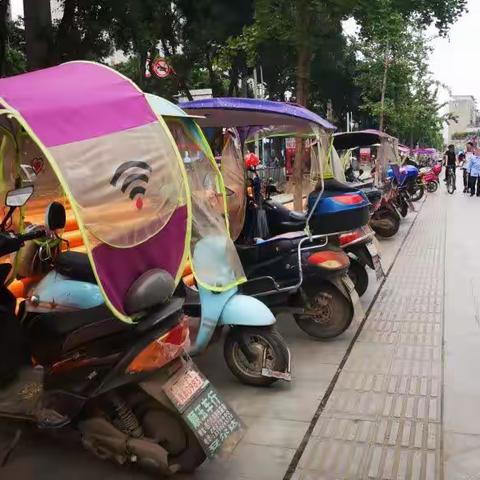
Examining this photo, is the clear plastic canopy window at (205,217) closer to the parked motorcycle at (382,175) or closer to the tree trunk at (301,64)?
the tree trunk at (301,64)

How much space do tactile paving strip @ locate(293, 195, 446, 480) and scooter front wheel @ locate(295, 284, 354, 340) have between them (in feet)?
0.82

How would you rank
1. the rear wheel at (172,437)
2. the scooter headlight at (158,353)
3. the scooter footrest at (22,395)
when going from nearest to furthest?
the scooter headlight at (158,353)
the rear wheel at (172,437)
the scooter footrest at (22,395)

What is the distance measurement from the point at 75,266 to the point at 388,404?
216 centimetres

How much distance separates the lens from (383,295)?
6656 millimetres

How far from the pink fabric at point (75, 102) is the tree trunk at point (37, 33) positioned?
1063 cm

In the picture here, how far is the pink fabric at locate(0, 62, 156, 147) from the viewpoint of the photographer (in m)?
2.41

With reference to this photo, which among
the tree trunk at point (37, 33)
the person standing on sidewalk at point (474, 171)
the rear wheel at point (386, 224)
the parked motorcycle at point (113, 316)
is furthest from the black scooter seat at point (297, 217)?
the person standing on sidewalk at point (474, 171)

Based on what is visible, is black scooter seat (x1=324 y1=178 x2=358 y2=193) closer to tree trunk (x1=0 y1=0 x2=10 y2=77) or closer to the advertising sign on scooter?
the advertising sign on scooter

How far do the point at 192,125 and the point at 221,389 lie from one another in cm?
180

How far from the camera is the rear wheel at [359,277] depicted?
636 centimetres

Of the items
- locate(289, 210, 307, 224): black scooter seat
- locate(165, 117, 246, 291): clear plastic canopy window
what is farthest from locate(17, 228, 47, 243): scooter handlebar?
locate(289, 210, 307, 224): black scooter seat

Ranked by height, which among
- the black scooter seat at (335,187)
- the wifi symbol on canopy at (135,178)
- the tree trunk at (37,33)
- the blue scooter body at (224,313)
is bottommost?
the blue scooter body at (224,313)

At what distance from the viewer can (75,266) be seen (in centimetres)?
364

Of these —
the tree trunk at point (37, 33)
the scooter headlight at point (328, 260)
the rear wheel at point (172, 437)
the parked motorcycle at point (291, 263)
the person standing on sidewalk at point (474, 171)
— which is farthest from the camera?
the person standing on sidewalk at point (474, 171)
